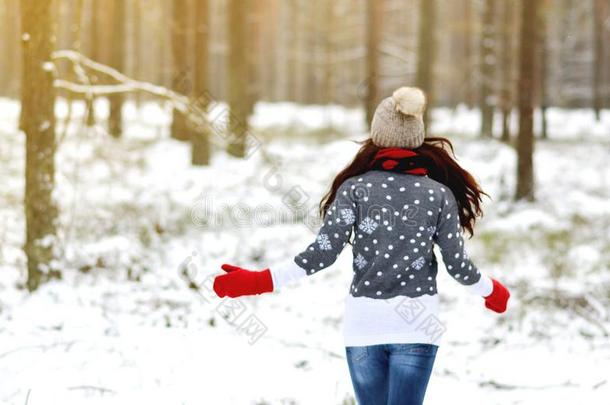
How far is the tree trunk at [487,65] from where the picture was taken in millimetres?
22797

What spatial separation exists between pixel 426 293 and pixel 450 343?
3862mm

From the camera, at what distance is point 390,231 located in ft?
10.1

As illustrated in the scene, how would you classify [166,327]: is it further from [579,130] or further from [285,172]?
[579,130]

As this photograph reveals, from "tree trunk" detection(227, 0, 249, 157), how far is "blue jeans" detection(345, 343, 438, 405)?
14.4 metres

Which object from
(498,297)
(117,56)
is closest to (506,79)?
(117,56)

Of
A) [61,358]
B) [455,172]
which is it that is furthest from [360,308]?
[61,358]

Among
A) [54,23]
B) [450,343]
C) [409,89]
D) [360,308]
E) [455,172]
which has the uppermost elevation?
[54,23]

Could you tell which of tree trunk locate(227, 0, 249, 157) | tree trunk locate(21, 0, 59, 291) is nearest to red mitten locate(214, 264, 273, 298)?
tree trunk locate(21, 0, 59, 291)

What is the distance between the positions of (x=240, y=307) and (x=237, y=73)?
11527mm

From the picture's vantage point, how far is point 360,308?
10.4 ft

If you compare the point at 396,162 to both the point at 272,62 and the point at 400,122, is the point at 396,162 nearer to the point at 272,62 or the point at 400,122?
the point at 400,122

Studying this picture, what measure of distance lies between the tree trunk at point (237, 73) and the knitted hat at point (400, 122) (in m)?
14.3

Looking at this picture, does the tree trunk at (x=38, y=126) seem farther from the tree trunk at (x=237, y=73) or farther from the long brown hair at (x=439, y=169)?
the tree trunk at (x=237, y=73)

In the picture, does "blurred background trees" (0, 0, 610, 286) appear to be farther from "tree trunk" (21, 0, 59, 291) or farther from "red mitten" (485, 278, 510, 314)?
"red mitten" (485, 278, 510, 314)
